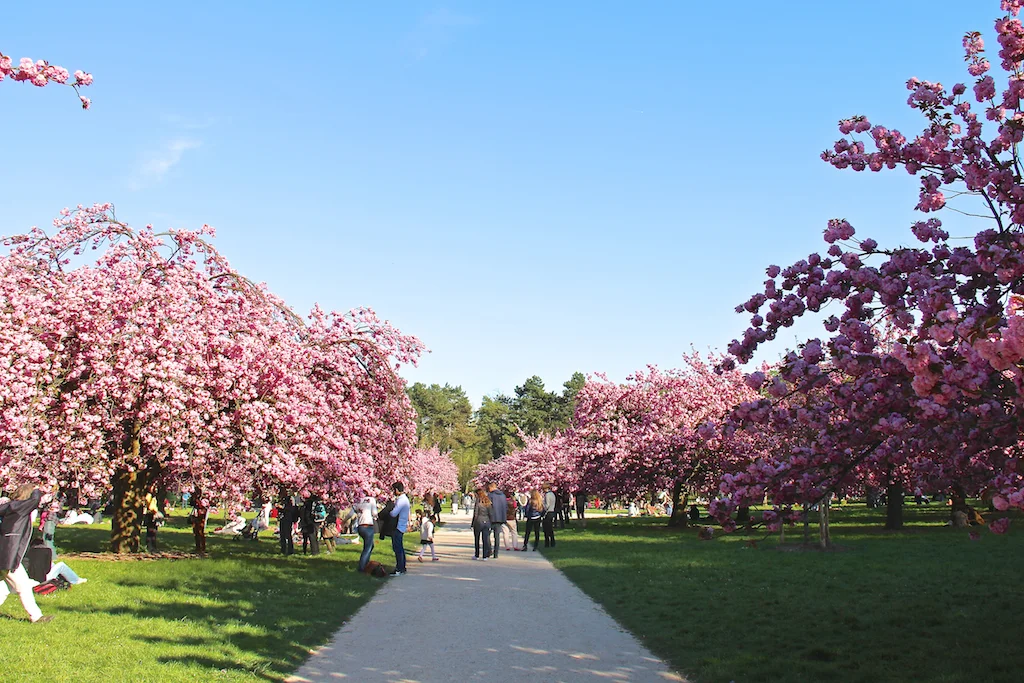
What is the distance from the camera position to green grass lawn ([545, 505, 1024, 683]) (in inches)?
294

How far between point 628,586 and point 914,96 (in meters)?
9.46

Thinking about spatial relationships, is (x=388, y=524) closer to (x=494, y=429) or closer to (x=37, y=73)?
(x=37, y=73)

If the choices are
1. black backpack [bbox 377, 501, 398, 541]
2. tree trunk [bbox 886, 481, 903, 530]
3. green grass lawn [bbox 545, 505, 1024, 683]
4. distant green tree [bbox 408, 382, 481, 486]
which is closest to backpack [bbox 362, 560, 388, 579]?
black backpack [bbox 377, 501, 398, 541]

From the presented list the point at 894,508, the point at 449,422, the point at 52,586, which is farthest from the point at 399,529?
the point at 449,422

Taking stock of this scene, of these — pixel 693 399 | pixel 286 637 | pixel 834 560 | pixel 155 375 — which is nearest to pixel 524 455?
pixel 693 399

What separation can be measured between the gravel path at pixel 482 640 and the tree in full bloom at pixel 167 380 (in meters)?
3.66

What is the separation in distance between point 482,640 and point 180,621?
3.49 meters

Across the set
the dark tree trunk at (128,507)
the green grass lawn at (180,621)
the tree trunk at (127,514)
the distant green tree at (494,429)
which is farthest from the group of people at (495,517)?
the distant green tree at (494,429)

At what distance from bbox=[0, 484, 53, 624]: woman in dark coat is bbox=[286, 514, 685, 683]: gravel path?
3.39 meters

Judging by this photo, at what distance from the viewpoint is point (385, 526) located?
54.6 feet

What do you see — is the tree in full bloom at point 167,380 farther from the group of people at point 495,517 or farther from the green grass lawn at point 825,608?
the green grass lawn at point 825,608

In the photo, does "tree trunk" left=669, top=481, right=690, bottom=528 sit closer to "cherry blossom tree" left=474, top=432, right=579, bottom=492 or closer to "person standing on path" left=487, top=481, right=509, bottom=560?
"cherry blossom tree" left=474, top=432, right=579, bottom=492

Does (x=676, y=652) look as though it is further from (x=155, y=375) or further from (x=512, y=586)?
(x=155, y=375)

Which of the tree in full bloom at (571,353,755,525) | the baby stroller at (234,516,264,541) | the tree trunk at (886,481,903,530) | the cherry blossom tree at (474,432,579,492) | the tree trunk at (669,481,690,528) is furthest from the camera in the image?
the cherry blossom tree at (474,432,579,492)
